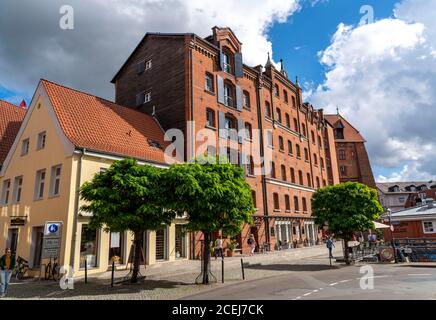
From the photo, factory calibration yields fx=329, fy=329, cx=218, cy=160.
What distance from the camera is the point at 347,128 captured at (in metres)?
66.7

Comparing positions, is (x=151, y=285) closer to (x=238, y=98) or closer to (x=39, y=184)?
(x=39, y=184)

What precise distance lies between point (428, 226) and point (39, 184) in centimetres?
3450

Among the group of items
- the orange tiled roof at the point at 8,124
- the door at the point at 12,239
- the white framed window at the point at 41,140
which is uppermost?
the orange tiled roof at the point at 8,124

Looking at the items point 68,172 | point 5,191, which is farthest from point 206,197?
point 5,191

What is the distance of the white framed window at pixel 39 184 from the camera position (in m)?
19.0

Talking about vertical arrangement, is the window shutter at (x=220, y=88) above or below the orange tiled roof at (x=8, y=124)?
above

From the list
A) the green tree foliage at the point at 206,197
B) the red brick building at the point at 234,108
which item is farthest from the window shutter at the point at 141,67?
the green tree foliage at the point at 206,197

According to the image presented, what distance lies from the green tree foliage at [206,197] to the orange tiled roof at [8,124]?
52.8 feet

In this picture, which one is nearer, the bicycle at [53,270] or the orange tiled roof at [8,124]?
the bicycle at [53,270]

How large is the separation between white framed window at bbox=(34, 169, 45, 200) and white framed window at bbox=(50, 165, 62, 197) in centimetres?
125

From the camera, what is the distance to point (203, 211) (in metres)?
13.6

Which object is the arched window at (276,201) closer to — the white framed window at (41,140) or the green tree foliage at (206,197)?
the green tree foliage at (206,197)

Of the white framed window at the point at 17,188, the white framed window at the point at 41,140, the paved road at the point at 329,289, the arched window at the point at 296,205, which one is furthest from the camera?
the arched window at the point at 296,205
